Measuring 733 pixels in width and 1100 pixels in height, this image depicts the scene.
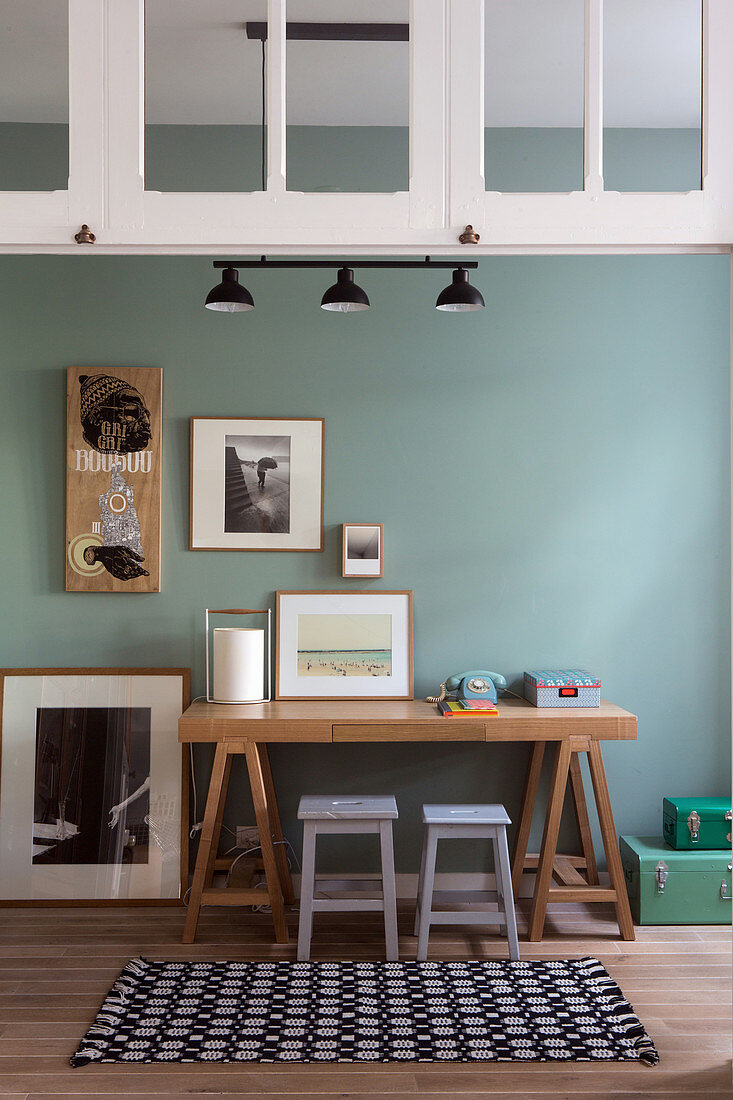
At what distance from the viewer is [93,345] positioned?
383 cm

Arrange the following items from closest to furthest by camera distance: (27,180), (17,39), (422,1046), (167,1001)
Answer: (27,180) → (17,39) → (422,1046) → (167,1001)

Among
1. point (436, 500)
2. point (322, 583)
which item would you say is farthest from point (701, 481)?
point (322, 583)

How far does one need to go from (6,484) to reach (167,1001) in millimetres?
2162

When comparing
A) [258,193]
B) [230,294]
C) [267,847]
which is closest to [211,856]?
[267,847]

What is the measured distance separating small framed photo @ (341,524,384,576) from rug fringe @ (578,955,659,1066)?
5.52 ft

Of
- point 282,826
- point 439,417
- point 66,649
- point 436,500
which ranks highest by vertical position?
point 439,417

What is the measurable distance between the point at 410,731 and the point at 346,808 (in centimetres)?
36

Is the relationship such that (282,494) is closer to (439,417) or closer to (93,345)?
(439,417)

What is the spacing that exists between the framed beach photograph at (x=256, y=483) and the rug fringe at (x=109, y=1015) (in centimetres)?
163

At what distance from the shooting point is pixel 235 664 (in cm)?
356

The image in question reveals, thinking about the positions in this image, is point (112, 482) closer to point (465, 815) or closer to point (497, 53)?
point (465, 815)

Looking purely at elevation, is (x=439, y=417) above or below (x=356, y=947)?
above

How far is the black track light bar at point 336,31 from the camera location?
2.13 m

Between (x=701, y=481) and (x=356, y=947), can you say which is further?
(x=701, y=481)
